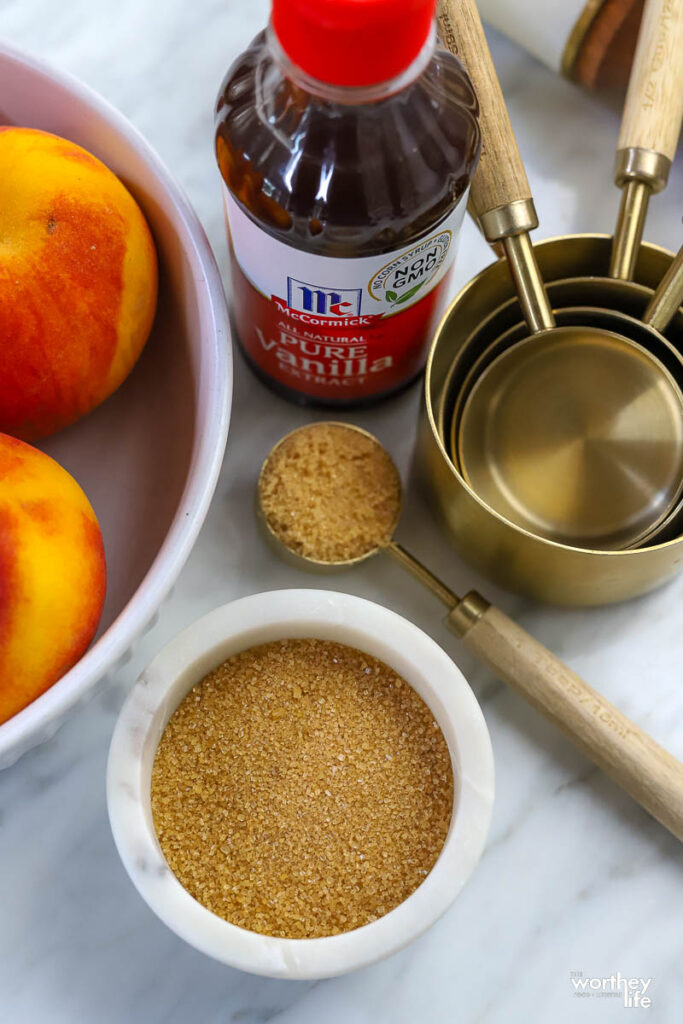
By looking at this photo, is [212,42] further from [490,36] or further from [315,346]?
[315,346]

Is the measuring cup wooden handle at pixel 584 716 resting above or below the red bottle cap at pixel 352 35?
below

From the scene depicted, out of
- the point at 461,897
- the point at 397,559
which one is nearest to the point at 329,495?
the point at 397,559

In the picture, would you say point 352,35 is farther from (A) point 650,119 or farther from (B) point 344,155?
(A) point 650,119

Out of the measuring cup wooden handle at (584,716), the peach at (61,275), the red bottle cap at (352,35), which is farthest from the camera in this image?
the measuring cup wooden handle at (584,716)

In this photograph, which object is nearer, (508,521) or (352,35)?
(352,35)

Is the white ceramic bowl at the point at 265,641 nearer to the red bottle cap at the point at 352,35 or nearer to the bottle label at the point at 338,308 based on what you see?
the bottle label at the point at 338,308

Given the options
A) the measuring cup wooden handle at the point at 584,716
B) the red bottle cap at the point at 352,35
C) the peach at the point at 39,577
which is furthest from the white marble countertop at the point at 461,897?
the red bottle cap at the point at 352,35

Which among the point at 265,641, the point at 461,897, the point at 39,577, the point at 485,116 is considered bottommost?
the point at 461,897
